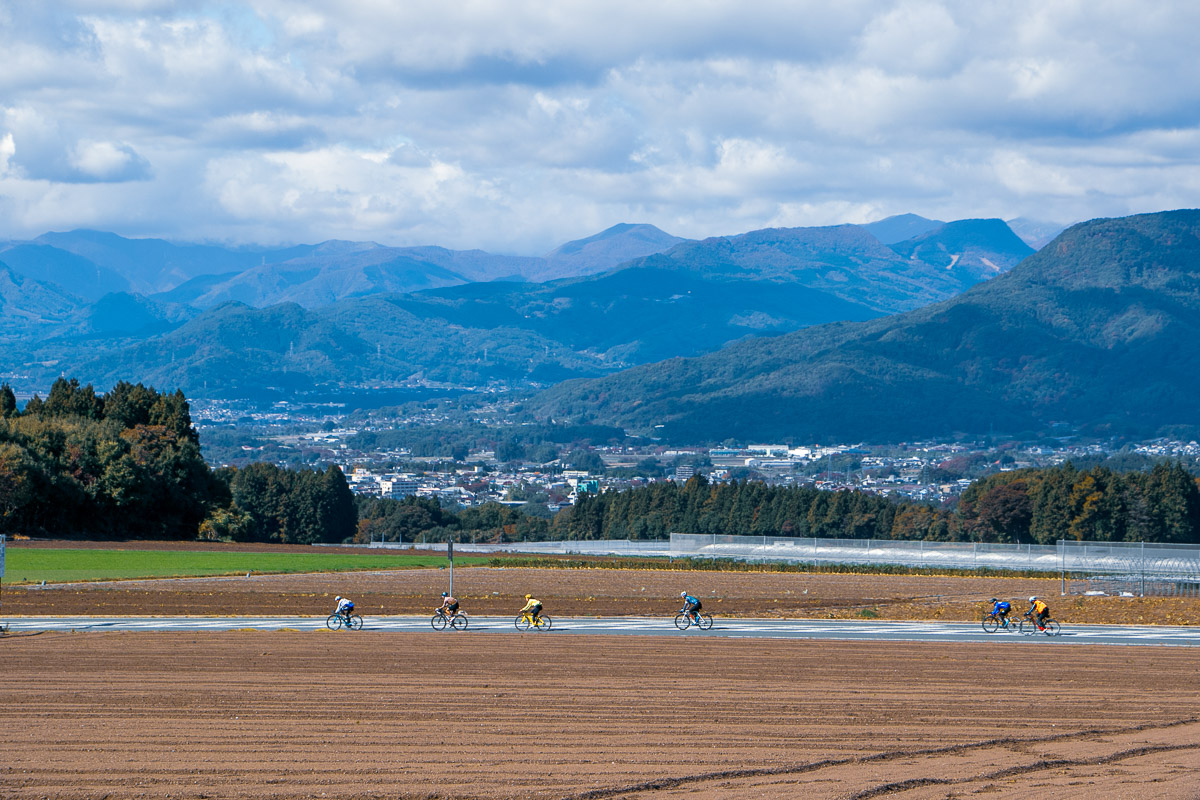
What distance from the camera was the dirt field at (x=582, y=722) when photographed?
18406 millimetres

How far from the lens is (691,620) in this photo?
4253 cm

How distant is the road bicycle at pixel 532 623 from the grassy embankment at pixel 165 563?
28704mm

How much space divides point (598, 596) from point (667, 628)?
55.1ft

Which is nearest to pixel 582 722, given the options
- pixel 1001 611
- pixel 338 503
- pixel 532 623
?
pixel 532 623

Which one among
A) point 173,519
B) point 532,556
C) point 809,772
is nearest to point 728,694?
point 809,772

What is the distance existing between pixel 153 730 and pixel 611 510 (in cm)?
12709

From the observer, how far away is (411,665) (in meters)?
30.6

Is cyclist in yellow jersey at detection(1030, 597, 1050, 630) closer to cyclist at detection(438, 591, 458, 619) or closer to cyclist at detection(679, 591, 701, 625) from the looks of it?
cyclist at detection(679, 591, 701, 625)

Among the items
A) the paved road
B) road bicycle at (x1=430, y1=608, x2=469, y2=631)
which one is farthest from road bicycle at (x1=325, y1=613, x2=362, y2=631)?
road bicycle at (x1=430, y1=608, x2=469, y2=631)

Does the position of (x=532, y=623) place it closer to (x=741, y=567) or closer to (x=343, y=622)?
(x=343, y=622)

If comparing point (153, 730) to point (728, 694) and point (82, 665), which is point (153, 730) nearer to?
point (82, 665)

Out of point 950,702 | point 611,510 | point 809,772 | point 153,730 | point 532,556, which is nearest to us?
point 809,772

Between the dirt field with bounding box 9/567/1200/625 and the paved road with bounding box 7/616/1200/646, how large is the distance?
2640 mm

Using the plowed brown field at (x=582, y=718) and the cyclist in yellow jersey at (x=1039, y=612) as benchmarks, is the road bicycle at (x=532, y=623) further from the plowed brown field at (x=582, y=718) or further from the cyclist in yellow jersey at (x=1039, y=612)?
the cyclist in yellow jersey at (x=1039, y=612)
